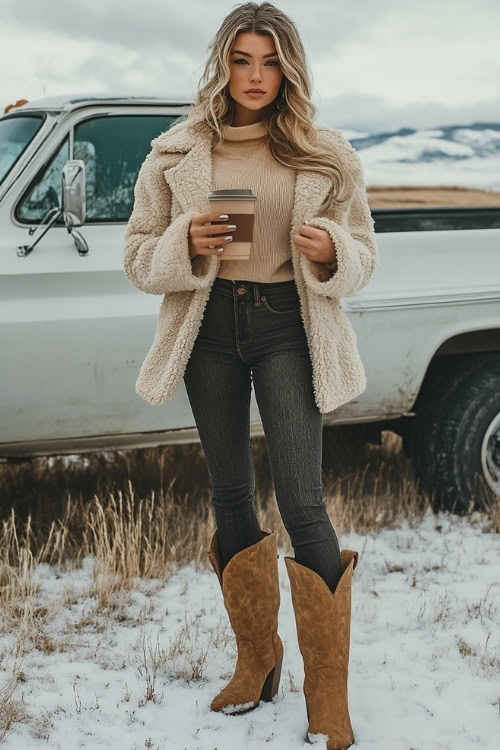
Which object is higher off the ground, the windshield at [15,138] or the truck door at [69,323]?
the windshield at [15,138]

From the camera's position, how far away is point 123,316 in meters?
3.60

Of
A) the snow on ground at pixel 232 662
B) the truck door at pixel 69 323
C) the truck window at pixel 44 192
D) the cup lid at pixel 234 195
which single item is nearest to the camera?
the cup lid at pixel 234 195

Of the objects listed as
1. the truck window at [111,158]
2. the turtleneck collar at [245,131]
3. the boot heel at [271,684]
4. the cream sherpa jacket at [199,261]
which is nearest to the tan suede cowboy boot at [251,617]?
the boot heel at [271,684]

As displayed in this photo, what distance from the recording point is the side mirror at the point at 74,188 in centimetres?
308

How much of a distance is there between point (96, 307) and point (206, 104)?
4.47 feet

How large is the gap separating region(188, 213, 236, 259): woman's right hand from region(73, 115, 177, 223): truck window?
5.40 feet

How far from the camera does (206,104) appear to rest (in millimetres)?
2389

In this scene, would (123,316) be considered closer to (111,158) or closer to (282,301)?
(111,158)

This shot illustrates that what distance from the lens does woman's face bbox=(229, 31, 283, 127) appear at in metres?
2.29

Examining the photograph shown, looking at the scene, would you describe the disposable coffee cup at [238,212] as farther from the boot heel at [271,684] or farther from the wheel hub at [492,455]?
the wheel hub at [492,455]

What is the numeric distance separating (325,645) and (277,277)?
3.08ft

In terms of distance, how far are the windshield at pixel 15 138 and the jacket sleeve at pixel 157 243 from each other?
4.83ft

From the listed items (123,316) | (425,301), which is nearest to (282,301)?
(123,316)

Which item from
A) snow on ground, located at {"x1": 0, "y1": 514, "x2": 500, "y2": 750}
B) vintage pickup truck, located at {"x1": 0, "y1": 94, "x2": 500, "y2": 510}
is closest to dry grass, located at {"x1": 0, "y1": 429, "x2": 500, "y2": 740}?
snow on ground, located at {"x1": 0, "y1": 514, "x2": 500, "y2": 750}
